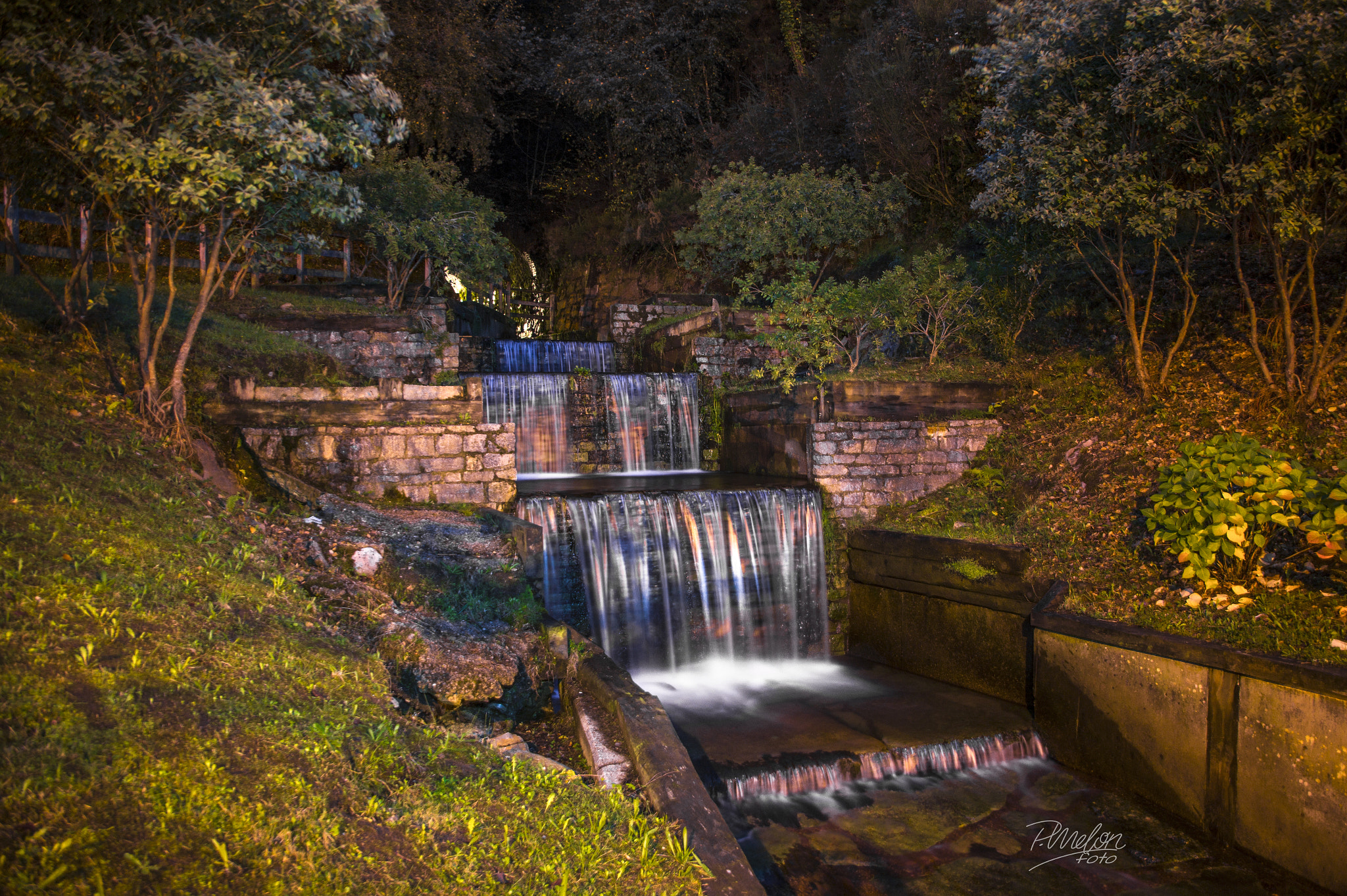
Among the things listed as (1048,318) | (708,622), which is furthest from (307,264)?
(1048,318)

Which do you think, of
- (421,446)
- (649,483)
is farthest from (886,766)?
(649,483)

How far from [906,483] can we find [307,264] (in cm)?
1428

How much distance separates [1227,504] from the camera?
500 cm

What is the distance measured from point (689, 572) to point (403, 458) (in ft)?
10.4

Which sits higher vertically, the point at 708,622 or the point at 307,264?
the point at 307,264

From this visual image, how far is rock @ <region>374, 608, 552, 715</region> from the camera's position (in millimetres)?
3938

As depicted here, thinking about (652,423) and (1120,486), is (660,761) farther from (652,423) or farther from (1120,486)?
(652,423)

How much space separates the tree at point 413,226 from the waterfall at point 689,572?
8774 millimetres

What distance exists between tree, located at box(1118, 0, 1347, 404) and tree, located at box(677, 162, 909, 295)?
8141mm

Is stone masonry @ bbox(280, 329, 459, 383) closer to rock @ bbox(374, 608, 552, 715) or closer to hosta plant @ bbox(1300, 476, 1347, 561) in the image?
rock @ bbox(374, 608, 552, 715)

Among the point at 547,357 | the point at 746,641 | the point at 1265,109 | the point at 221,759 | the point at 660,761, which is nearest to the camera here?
the point at 221,759

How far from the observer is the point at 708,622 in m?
7.96

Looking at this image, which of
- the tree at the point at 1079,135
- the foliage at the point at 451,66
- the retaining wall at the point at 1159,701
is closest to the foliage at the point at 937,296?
the tree at the point at 1079,135

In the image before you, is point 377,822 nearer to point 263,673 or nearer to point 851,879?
point 263,673
